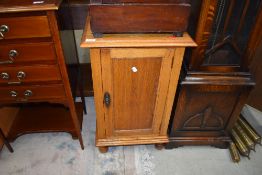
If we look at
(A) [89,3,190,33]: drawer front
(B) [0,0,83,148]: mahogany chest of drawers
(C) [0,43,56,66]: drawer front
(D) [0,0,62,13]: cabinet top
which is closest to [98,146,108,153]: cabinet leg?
(B) [0,0,83,148]: mahogany chest of drawers

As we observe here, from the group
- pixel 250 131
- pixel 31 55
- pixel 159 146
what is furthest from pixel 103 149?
pixel 250 131

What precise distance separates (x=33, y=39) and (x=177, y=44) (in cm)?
60

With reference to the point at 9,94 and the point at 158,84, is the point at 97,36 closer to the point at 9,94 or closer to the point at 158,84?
the point at 158,84

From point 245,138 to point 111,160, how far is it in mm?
874

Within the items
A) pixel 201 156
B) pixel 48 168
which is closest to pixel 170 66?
pixel 201 156

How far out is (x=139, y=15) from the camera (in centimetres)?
87

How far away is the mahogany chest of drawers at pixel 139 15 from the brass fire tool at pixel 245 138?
90 cm

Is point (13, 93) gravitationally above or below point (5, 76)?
below

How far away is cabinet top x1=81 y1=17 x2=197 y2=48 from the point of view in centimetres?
90

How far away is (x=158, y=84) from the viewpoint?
1086mm

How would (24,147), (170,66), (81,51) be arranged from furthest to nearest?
1. (81,51)
2. (24,147)
3. (170,66)

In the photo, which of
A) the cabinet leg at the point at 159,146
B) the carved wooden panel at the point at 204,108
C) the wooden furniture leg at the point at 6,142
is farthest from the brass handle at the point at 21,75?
the cabinet leg at the point at 159,146

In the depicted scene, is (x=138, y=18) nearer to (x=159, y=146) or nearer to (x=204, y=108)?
(x=204, y=108)

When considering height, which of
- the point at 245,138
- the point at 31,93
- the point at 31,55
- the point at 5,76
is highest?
the point at 31,55
